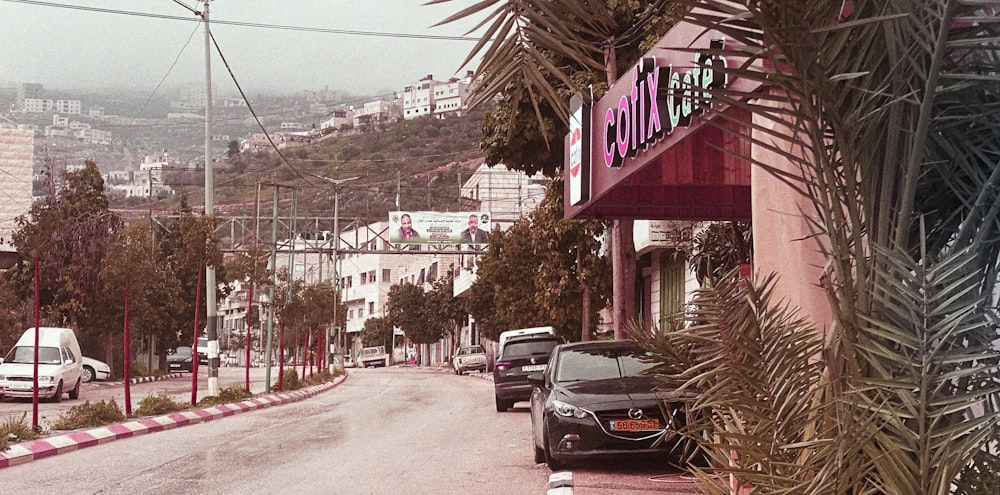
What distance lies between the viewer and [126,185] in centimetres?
15238

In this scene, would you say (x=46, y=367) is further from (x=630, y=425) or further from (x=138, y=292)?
(x=630, y=425)

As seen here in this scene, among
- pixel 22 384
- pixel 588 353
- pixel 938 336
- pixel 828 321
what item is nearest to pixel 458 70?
pixel 938 336

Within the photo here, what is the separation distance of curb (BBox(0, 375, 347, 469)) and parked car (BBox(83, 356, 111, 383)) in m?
14.3

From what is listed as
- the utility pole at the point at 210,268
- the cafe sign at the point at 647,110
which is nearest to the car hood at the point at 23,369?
the utility pole at the point at 210,268

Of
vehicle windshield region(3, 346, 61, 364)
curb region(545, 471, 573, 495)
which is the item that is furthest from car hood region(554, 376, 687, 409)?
vehicle windshield region(3, 346, 61, 364)

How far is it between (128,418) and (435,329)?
223 feet

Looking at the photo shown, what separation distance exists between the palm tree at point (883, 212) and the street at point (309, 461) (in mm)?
7182

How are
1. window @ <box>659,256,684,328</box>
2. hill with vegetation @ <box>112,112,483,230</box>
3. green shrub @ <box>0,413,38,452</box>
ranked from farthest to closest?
1. hill with vegetation @ <box>112,112,483,230</box>
2. window @ <box>659,256,684,328</box>
3. green shrub @ <box>0,413,38,452</box>

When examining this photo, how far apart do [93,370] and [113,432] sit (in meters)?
26.6

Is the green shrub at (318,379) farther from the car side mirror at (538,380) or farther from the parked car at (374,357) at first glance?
the parked car at (374,357)

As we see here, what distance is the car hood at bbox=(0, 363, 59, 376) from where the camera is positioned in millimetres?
29406

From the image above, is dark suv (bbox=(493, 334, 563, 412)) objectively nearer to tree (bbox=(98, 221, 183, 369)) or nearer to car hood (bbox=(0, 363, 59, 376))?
tree (bbox=(98, 221, 183, 369))

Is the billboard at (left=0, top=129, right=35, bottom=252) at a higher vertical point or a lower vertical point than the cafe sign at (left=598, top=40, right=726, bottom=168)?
higher

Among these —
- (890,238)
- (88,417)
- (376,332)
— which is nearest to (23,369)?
(88,417)
